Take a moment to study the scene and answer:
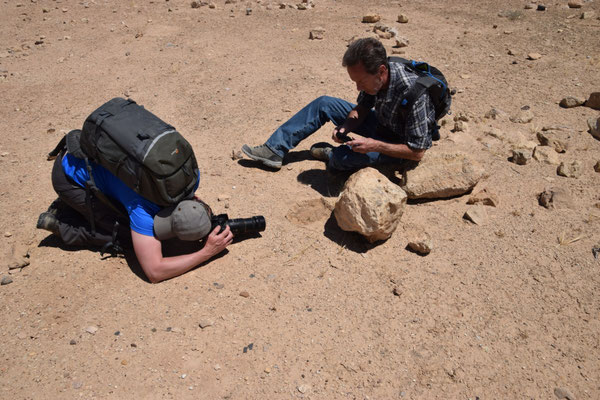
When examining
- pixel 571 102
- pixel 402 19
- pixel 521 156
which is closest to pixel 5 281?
pixel 521 156

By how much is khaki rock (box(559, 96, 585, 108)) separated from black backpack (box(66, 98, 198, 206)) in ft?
15.5

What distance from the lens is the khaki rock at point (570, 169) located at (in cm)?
435

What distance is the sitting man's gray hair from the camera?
Answer: 3.55 metres

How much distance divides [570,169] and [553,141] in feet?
1.73

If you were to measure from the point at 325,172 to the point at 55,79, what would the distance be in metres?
4.52

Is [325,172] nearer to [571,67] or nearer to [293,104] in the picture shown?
[293,104]

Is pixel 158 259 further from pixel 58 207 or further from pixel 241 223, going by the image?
pixel 58 207

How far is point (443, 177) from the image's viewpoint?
3994 mm

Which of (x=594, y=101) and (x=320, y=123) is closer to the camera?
(x=320, y=123)

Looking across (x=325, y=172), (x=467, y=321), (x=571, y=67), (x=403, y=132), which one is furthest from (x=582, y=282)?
(x=571, y=67)

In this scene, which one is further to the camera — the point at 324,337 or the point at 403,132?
the point at 403,132

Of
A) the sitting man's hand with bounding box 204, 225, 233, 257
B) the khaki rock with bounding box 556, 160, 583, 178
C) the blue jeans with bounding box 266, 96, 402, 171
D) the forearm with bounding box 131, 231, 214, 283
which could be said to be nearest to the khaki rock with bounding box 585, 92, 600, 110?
the khaki rock with bounding box 556, 160, 583, 178

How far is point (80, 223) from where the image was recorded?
3.60m

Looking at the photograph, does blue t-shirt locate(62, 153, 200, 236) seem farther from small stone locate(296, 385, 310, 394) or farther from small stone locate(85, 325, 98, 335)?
small stone locate(296, 385, 310, 394)
